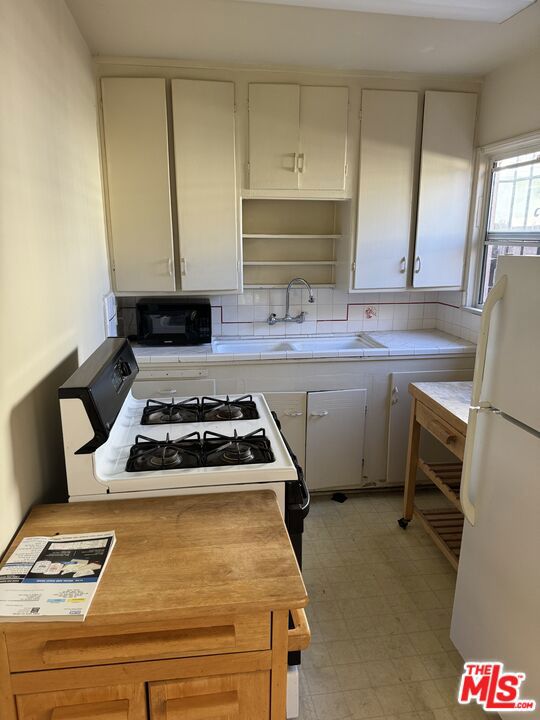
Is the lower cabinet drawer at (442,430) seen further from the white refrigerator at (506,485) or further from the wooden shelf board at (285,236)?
the wooden shelf board at (285,236)

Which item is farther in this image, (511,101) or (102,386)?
(511,101)

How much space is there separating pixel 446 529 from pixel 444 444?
0.55 m

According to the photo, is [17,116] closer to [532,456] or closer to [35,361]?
Answer: [35,361]

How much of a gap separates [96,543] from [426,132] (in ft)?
9.47

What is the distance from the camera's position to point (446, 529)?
254 cm

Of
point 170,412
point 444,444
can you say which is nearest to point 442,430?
point 444,444

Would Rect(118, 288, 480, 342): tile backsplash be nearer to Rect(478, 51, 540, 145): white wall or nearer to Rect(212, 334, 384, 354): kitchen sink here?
Rect(212, 334, 384, 354): kitchen sink

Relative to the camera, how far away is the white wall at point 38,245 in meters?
1.29

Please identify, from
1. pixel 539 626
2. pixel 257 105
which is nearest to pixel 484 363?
pixel 539 626

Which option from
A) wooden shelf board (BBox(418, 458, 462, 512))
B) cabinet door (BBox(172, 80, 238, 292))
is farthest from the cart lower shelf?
cabinet door (BBox(172, 80, 238, 292))

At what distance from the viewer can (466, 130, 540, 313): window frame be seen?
2924mm

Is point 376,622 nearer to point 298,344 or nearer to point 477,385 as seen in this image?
point 477,385

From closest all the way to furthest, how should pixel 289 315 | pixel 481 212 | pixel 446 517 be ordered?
1. pixel 446 517
2. pixel 481 212
3. pixel 289 315
